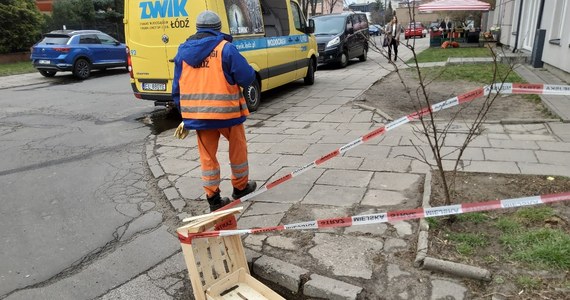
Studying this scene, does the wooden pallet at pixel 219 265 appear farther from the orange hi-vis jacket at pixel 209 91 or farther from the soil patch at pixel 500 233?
the soil patch at pixel 500 233

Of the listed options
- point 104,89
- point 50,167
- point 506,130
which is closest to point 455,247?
point 506,130

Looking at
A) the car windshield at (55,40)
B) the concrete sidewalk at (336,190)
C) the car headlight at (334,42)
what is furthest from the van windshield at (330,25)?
the car windshield at (55,40)

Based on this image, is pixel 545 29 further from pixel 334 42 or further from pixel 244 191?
pixel 244 191

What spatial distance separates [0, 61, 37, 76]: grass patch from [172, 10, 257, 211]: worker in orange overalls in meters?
17.8

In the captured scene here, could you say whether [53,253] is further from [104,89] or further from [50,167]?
[104,89]

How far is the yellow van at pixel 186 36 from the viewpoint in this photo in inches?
292

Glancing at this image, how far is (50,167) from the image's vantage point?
5984 millimetres

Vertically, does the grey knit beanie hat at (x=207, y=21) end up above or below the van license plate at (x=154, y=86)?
above

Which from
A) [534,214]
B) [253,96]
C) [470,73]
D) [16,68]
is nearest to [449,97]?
[470,73]

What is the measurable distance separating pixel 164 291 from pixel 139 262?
1.70 ft

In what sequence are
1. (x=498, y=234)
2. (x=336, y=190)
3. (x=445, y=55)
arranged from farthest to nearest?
(x=445, y=55), (x=336, y=190), (x=498, y=234)

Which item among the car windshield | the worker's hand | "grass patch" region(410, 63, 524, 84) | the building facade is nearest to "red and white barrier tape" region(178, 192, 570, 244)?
the worker's hand

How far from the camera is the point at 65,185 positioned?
5.30 metres

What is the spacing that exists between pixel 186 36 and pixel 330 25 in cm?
877
